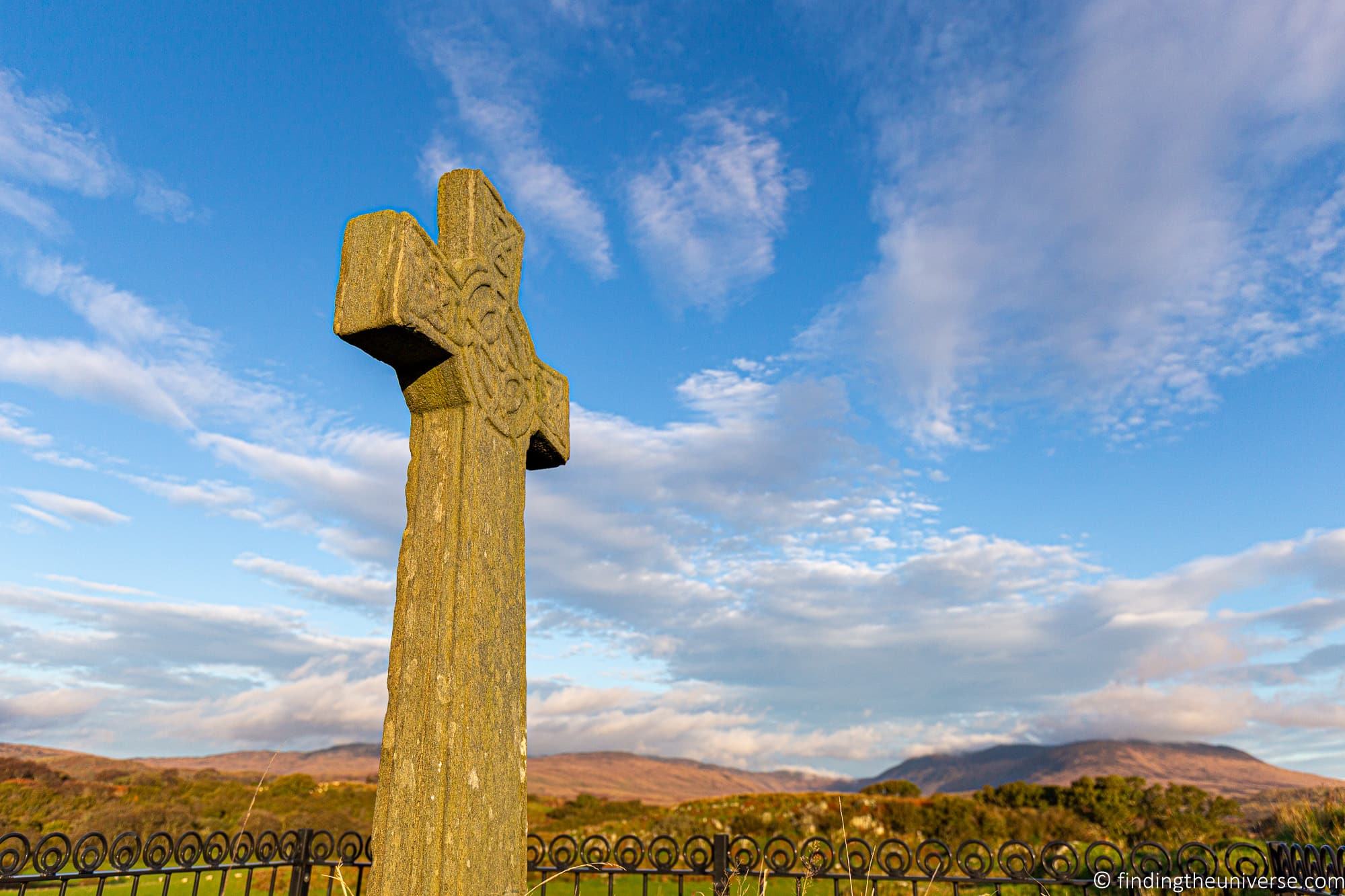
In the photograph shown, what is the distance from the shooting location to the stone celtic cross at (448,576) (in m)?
2.79

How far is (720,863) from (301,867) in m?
2.96

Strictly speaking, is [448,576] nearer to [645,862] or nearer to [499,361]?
[499,361]

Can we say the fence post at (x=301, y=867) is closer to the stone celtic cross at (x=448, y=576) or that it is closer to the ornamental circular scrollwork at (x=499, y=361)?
the stone celtic cross at (x=448, y=576)

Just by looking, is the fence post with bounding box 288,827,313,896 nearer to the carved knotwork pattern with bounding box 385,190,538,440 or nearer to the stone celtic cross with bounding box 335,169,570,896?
the stone celtic cross with bounding box 335,169,570,896

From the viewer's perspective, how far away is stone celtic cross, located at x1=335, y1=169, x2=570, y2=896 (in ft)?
9.15

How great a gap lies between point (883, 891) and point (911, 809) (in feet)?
22.8

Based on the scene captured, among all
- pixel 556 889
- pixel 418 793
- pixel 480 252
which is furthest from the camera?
pixel 556 889

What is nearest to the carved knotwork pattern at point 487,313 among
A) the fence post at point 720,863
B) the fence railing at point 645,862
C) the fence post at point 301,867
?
the fence railing at point 645,862

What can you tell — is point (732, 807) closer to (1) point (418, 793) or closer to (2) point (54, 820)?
(2) point (54, 820)

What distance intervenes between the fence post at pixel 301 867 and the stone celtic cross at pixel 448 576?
121 inches

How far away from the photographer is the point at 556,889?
7.54 meters

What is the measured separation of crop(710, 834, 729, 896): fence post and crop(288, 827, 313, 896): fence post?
283cm

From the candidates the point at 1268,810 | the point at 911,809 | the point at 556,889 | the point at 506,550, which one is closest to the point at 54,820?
the point at 556,889

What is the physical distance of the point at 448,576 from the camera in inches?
118
